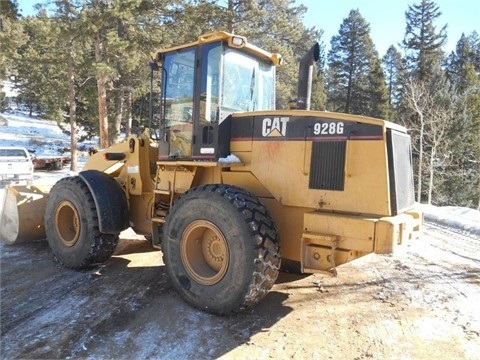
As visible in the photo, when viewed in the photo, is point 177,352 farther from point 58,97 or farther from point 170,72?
point 58,97

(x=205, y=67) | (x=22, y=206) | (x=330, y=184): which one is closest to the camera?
(x=330, y=184)

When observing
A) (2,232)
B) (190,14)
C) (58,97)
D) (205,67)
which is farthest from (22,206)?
(58,97)

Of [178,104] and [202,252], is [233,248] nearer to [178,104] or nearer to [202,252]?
[202,252]

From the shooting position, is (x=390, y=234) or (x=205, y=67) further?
(x=205, y=67)

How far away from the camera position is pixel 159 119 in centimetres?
569

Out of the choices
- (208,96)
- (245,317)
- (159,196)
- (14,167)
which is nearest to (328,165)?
(208,96)

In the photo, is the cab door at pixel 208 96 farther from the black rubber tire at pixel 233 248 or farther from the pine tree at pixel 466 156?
the pine tree at pixel 466 156

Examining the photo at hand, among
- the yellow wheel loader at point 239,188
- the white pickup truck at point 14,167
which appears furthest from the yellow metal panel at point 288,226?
the white pickup truck at point 14,167

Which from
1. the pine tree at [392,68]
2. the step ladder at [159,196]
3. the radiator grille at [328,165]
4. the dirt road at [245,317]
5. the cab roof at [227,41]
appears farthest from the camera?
the pine tree at [392,68]

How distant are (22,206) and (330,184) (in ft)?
16.6

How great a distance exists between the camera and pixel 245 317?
437cm

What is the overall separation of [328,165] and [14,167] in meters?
16.3

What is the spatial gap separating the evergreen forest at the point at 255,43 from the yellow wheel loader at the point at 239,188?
7.94 feet

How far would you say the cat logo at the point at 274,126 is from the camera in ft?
15.0
